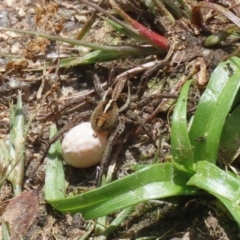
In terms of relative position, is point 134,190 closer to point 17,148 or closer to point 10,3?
point 17,148

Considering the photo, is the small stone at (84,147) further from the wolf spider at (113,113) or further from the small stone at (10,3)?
the small stone at (10,3)

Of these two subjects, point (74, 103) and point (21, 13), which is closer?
point (74, 103)

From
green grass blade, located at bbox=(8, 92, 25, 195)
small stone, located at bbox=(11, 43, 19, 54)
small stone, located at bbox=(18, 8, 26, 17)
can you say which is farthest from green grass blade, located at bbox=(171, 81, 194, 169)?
small stone, located at bbox=(18, 8, 26, 17)

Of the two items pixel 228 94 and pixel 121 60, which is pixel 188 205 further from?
pixel 121 60

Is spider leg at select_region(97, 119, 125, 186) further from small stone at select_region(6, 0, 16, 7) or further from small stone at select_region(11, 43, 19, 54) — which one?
small stone at select_region(6, 0, 16, 7)

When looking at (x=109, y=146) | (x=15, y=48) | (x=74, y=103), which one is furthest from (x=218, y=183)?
(x=15, y=48)

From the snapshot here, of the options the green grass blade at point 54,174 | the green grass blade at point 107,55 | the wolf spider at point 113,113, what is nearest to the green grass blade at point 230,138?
the wolf spider at point 113,113
